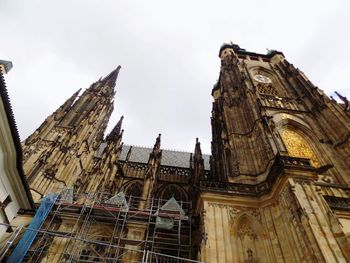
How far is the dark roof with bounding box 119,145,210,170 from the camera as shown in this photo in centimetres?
2708

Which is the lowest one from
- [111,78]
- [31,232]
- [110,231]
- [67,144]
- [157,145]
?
[31,232]

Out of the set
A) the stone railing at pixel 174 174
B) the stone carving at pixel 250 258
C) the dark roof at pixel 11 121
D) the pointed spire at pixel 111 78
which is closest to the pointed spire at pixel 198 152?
the stone railing at pixel 174 174

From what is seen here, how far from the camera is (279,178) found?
10547 millimetres

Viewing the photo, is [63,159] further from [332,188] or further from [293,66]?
[293,66]

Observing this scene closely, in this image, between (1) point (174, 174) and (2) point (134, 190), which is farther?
(1) point (174, 174)

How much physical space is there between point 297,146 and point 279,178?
524cm

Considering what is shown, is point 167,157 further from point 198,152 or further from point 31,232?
point 31,232

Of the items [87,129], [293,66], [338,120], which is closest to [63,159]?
[87,129]

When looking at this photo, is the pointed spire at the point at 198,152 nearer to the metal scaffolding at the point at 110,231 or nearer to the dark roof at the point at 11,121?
the metal scaffolding at the point at 110,231

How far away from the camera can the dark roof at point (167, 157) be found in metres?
27.1

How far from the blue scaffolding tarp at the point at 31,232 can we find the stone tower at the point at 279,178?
23.3 feet

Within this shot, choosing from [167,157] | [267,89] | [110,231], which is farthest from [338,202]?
[167,157]

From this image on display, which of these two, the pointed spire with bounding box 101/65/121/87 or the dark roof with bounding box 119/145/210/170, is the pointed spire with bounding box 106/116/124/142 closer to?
the dark roof with bounding box 119/145/210/170

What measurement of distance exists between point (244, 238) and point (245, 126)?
8.01 meters
